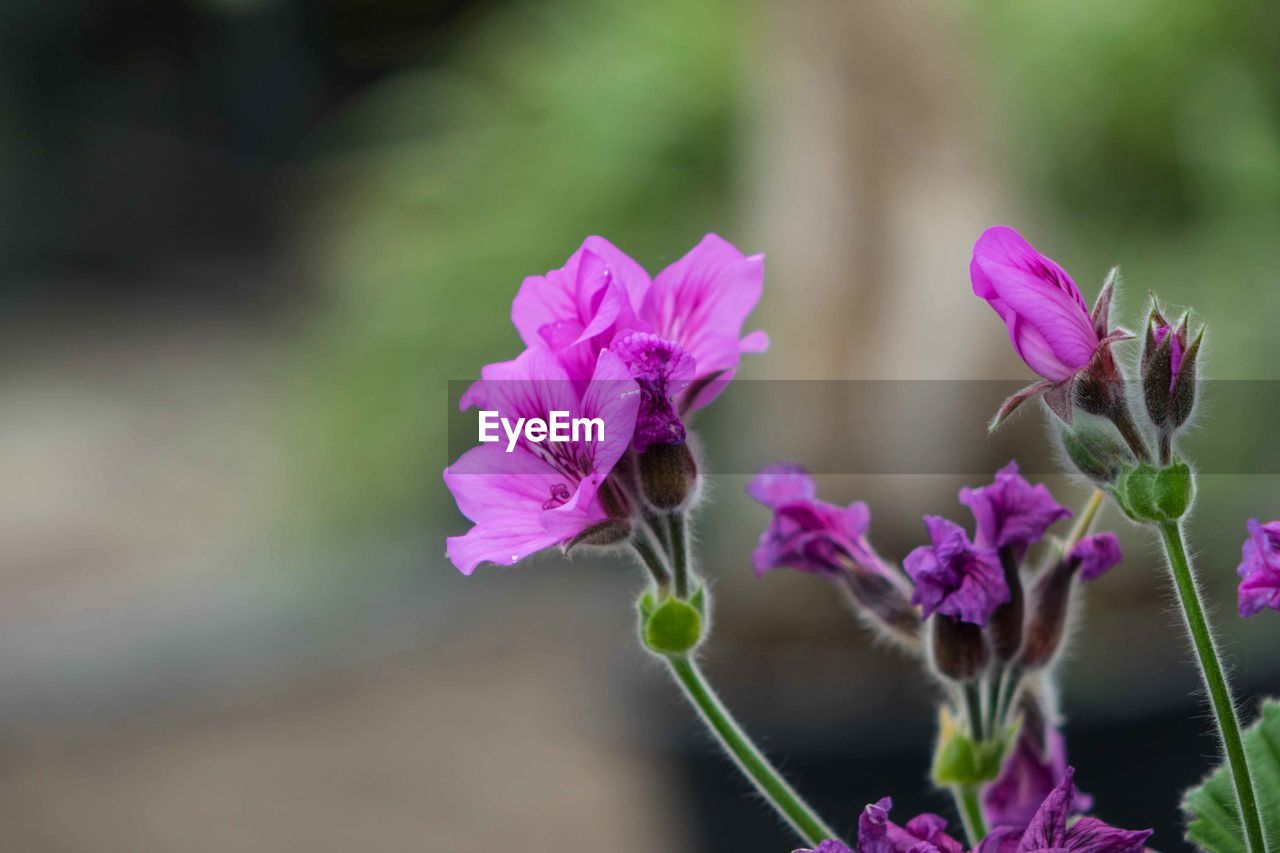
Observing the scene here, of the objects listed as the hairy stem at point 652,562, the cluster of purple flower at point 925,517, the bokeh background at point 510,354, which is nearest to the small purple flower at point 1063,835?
the cluster of purple flower at point 925,517

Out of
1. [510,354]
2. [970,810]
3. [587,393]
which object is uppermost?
[510,354]

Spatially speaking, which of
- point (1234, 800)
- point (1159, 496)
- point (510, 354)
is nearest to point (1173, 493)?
point (1159, 496)

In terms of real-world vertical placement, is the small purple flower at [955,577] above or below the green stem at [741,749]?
above

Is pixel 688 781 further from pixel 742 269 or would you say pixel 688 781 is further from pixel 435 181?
pixel 435 181

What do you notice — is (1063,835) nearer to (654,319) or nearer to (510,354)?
(654,319)

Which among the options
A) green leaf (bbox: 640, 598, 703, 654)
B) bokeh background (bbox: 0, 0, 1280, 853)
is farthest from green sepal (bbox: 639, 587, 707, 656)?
bokeh background (bbox: 0, 0, 1280, 853)

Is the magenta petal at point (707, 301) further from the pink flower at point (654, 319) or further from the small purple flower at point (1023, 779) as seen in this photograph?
the small purple flower at point (1023, 779)

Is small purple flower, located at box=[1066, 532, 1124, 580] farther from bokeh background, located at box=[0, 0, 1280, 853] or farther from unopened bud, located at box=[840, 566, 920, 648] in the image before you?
bokeh background, located at box=[0, 0, 1280, 853]
